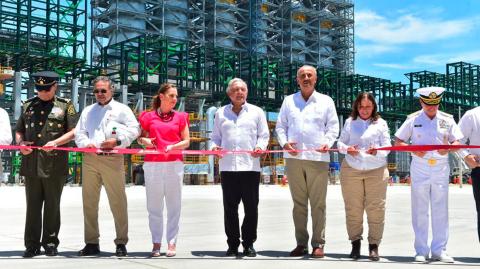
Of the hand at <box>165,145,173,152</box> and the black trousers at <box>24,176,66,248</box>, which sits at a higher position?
the hand at <box>165,145,173,152</box>

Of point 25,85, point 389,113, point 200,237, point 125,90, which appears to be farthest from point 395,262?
point 389,113

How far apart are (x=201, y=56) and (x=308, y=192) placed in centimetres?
5478

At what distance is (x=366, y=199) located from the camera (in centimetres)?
640

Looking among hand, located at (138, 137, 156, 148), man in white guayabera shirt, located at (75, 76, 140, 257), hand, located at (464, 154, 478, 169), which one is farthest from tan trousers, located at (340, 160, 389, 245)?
Answer: man in white guayabera shirt, located at (75, 76, 140, 257)

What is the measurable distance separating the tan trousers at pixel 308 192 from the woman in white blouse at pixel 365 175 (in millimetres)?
269

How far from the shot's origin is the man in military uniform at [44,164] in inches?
253

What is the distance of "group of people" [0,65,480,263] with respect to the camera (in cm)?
634

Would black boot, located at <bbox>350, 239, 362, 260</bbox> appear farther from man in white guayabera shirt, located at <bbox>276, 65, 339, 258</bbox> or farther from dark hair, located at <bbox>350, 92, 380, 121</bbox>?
dark hair, located at <bbox>350, 92, 380, 121</bbox>

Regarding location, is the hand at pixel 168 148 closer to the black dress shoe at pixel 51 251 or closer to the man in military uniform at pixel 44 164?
the man in military uniform at pixel 44 164

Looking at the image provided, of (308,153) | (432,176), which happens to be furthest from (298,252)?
(432,176)

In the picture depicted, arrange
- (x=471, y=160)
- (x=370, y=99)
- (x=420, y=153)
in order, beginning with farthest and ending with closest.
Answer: (x=370, y=99) → (x=420, y=153) → (x=471, y=160)

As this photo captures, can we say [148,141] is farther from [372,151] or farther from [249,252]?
[372,151]

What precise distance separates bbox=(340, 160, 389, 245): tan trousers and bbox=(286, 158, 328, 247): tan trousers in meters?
0.28

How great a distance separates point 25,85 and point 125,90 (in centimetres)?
920
